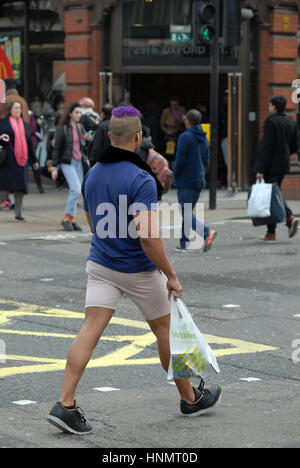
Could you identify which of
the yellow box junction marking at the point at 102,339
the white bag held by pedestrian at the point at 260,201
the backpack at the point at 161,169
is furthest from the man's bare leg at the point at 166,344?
the white bag held by pedestrian at the point at 260,201

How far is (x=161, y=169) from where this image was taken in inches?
476

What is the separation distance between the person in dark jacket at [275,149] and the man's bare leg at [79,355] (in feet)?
28.4

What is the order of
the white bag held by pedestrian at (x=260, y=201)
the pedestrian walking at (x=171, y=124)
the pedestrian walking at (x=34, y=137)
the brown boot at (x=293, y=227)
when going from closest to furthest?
→ the white bag held by pedestrian at (x=260, y=201), the brown boot at (x=293, y=227), the pedestrian walking at (x=34, y=137), the pedestrian walking at (x=171, y=124)

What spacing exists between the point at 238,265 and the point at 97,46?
9.83 metres

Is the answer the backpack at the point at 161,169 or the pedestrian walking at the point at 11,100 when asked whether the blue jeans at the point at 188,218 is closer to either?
the backpack at the point at 161,169

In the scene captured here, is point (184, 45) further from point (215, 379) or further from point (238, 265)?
point (215, 379)

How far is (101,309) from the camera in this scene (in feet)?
19.1

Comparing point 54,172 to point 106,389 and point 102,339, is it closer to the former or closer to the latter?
point 102,339

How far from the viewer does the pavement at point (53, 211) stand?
1524cm

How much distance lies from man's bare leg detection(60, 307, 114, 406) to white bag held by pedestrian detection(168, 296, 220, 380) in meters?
0.40

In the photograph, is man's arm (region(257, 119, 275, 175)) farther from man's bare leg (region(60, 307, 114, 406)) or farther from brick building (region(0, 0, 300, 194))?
man's bare leg (region(60, 307, 114, 406))

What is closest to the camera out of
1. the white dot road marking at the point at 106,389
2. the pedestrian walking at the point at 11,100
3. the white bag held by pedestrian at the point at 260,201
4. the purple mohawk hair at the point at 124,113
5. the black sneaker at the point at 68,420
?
the black sneaker at the point at 68,420

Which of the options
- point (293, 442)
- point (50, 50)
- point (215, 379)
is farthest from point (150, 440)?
point (50, 50)

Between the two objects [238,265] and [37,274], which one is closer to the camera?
[37,274]
